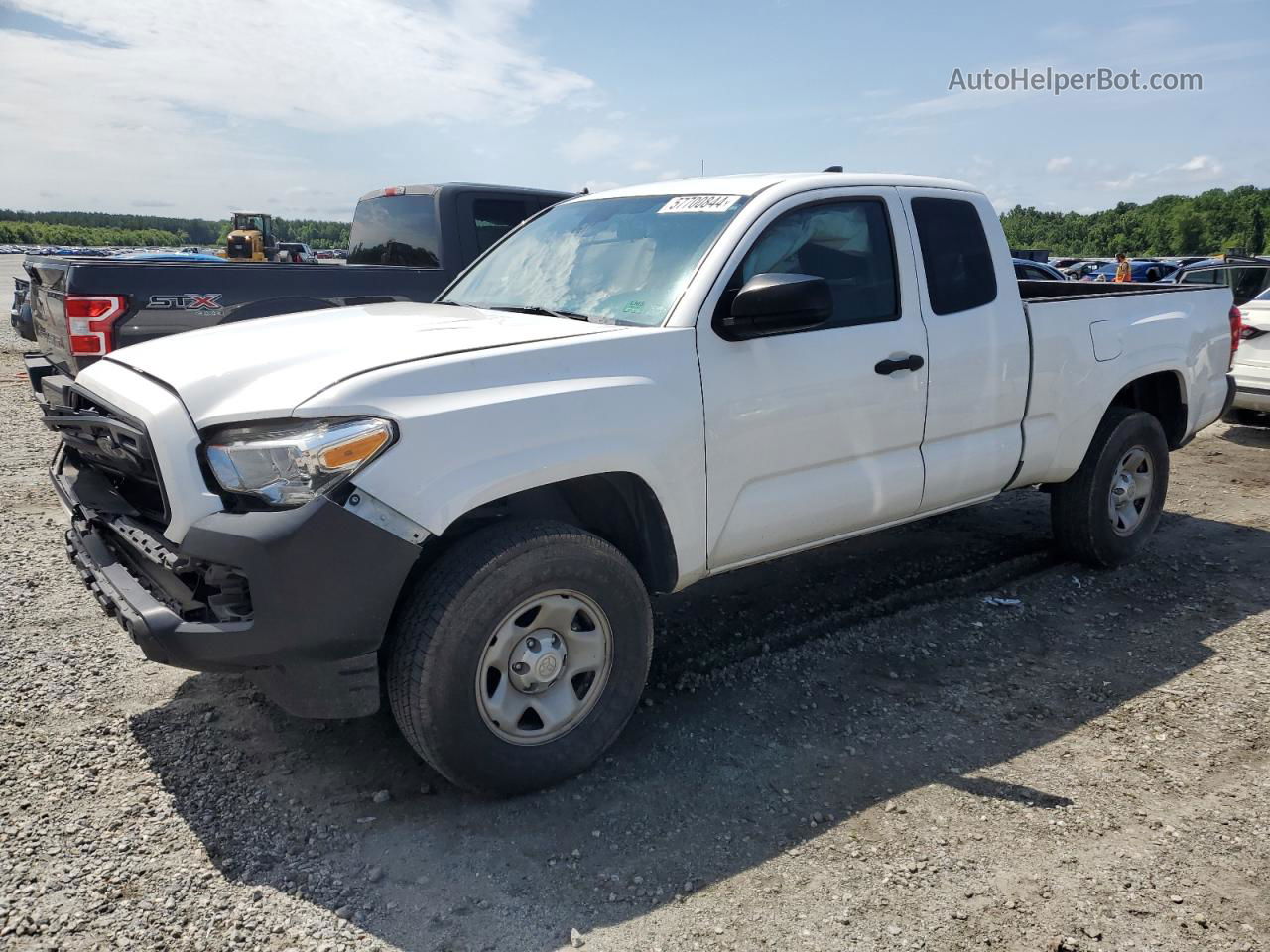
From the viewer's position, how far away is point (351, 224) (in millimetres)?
8758

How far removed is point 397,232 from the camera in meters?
8.12

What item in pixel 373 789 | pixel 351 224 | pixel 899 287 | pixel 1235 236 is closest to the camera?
pixel 373 789

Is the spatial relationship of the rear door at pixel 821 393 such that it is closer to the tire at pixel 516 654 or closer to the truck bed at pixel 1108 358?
the tire at pixel 516 654

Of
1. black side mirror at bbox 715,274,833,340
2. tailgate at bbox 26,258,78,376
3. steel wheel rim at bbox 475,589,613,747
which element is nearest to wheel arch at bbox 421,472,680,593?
steel wheel rim at bbox 475,589,613,747

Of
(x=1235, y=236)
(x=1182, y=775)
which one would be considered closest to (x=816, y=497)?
(x=1182, y=775)

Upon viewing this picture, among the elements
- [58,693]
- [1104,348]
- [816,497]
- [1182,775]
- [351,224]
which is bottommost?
[1182,775]

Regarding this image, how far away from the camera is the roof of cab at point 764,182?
3.95 metres

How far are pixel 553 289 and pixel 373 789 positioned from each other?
6.59ft

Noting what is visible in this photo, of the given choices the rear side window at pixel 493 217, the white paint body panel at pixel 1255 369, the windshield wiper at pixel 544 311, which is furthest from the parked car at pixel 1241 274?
the windshield wiper at pixel 544 311

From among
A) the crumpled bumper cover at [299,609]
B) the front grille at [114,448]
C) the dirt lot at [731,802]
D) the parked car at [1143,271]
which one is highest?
the parked car at [1143,271]

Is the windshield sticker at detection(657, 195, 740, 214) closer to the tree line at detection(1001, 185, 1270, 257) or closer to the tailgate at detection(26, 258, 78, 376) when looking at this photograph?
the tailgate at detection(26, 258, 78, 376)

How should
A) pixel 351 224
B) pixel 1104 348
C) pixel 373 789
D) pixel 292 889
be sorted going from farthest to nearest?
pixel 351 224 < pixel 1104 348 < pixel 373 789 < pixel 292 889

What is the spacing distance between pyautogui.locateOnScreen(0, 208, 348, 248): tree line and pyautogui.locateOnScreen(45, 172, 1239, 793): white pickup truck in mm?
87730

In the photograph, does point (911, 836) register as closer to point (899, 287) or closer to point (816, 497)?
point (816, 497)
